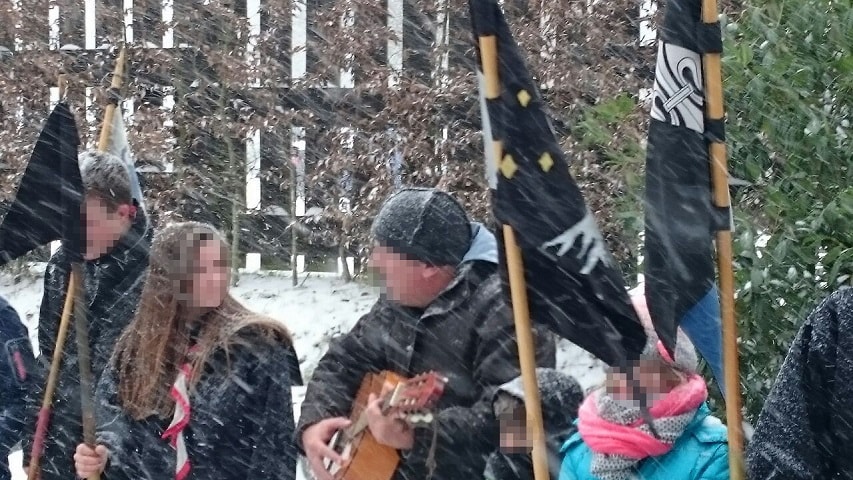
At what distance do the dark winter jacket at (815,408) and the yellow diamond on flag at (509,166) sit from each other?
2.16 feet

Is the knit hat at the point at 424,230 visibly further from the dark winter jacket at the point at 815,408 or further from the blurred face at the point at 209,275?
the dark winter jacket at the point at 815,408

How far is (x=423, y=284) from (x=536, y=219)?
67cm

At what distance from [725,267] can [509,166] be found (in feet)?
1.59

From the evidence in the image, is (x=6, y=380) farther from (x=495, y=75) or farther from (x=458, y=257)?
(x=495, y=75)

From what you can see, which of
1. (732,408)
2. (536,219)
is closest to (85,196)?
(536,219)

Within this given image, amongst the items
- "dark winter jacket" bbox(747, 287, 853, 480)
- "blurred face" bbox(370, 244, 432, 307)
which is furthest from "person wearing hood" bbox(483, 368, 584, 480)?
"dark winter jacket" bbox(747, 287, 853, 480)

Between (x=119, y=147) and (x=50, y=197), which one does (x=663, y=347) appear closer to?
(x=50, y=197)

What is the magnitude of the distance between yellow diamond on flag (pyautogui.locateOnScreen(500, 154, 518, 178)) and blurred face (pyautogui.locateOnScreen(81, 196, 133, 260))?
1621mm

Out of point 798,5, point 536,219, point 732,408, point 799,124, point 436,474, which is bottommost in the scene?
point 436,474

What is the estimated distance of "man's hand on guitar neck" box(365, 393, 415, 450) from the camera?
2715mm

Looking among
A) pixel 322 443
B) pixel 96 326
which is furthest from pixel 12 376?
pixel 322 443

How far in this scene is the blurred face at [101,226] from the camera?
11.1ft

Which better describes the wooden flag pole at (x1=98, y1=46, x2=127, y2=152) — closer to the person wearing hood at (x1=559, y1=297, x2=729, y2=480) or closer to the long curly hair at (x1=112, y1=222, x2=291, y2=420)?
the long curly hair at (x1=112, y1=222, x2=291, y2=420)

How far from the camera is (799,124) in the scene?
3.33 metres
